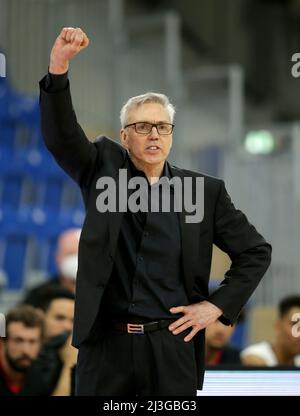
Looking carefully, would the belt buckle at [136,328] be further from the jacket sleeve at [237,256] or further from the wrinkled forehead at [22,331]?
the wrinkled forehead at [22,331]

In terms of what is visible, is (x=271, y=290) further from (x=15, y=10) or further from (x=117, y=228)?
(x=117, y=228)

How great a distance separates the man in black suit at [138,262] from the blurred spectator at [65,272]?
8.26 ft

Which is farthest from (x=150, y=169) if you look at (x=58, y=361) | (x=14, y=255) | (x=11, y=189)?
(x=11, y=189)

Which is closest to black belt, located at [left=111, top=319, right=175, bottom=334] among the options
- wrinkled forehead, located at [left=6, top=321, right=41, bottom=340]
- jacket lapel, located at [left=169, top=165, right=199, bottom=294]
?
jacket lapel, located at [left=169, top=165, right=199, bottom=294]

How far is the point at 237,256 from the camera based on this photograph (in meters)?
2.17

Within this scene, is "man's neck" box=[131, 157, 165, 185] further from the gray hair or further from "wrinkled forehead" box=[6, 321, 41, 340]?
"wrinkled forehead" box=[6, 321, 41, 340]

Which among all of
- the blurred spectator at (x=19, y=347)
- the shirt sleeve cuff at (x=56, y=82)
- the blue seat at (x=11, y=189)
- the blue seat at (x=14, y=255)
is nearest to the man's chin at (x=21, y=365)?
the blurred spectator at (x=19, y=347)

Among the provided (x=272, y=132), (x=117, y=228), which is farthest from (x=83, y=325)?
(x=272, y=132)

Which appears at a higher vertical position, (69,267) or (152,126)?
(152,126)

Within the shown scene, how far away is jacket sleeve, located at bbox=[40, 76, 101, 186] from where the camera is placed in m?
1.96

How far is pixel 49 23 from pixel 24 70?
43 centimetres

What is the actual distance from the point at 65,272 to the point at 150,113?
3.07 metres

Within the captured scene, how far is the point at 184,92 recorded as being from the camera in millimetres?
8094

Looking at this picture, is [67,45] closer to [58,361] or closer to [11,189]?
[58,361]
